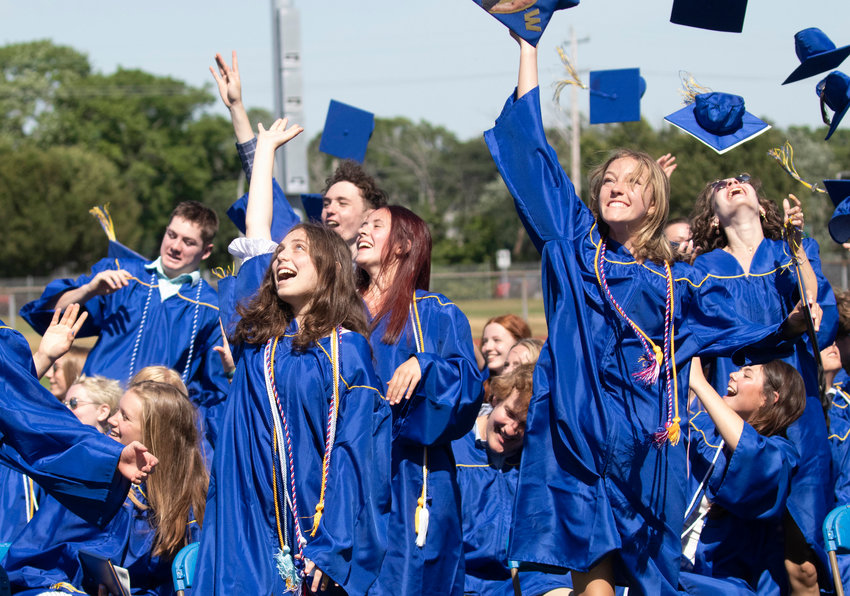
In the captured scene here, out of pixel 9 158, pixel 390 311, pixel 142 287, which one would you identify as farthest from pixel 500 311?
pixel 9 158

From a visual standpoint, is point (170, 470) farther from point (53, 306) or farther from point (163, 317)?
point (53, 306)

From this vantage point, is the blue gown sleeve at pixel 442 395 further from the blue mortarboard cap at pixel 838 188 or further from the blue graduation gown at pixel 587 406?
the blue mortarboard cap at pixel 838 188

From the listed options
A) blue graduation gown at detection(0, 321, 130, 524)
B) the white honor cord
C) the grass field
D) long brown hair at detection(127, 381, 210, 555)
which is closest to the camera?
the white honor cord

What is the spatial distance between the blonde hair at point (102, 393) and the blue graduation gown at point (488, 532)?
1.76 meters

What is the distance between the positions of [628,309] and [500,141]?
77cm

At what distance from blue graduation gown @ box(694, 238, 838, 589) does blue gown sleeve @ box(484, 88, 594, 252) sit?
157 cm

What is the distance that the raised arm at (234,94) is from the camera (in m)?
4.84

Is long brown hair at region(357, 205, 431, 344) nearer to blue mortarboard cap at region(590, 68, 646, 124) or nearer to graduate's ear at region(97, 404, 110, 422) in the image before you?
graduate's ear at region(97, 404, 110, 422)

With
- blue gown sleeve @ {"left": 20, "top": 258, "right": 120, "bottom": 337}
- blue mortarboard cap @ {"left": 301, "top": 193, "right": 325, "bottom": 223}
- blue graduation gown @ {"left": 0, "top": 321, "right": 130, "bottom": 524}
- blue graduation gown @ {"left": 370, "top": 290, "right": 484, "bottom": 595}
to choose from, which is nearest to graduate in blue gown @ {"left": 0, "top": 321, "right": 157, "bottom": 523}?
blue graduation gown @ {"left": 0, "top": 321, "right": 130, "bottom": 524}

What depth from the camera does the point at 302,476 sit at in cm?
327

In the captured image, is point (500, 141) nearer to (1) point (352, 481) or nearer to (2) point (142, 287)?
(1) point (352, 481)

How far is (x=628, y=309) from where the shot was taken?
3531mm

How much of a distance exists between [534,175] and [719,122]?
1154mm

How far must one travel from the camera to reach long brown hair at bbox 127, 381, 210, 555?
169 inches
